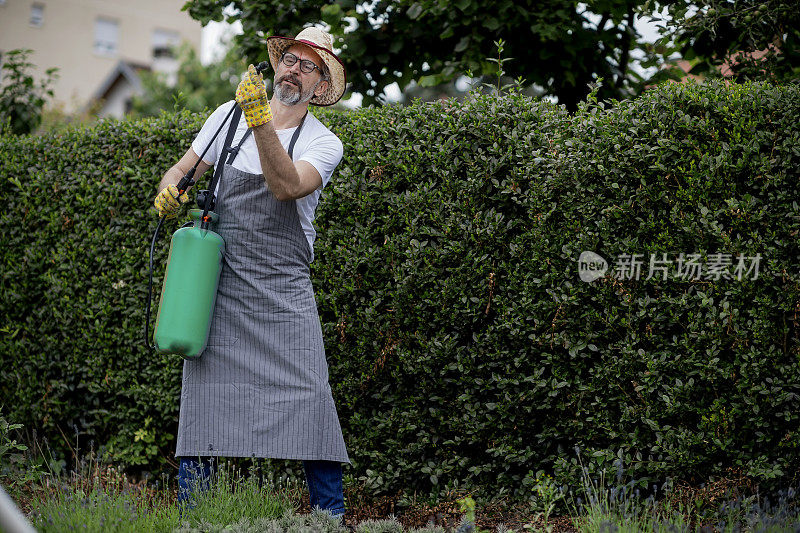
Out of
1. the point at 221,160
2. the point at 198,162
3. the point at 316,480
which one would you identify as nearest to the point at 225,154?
the point at 221,160

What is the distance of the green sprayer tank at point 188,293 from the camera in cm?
309

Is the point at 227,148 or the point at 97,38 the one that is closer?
the point at 227,148

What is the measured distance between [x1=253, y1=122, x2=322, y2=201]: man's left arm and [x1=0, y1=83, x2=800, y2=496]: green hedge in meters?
1.06

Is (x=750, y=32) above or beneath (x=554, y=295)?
above

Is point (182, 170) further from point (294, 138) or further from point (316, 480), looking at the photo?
point (316, 480)

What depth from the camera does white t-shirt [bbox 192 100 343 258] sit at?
10.5 feet

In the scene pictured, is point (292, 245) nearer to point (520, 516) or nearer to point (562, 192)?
point (562, 192)

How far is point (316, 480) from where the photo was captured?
3.34 metres

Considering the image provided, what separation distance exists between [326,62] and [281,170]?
71 centimetres

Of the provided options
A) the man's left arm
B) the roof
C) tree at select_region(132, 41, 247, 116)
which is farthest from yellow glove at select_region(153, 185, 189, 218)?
the roof

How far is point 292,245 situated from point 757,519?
7.14 feet

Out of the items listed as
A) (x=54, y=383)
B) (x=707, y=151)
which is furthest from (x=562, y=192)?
(x=54, y=383)

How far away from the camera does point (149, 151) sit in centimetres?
491

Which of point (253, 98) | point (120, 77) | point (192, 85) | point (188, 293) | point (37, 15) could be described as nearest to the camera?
point (253, 98)
